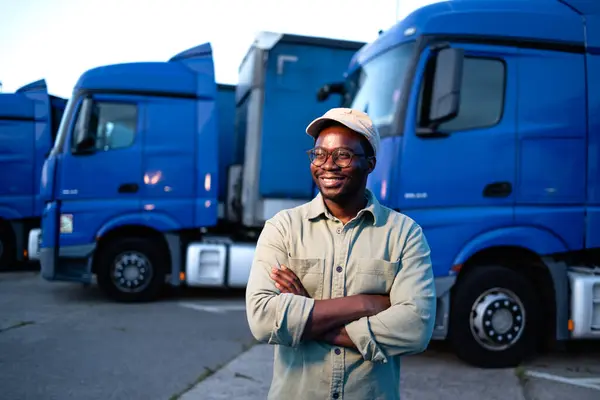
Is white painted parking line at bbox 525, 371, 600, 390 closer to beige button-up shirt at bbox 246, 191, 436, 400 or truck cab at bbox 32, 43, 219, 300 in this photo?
beige button-up shirt at bbox 246, 191, 436, 400

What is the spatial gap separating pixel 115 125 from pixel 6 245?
4421 millimetres

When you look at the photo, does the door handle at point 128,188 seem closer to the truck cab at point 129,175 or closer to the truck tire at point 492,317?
the truck cab at point 129,175

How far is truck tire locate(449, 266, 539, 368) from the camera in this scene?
4.48 metres

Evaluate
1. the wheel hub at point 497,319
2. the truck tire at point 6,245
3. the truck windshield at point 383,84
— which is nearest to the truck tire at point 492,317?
the wheel hub at point 497,319

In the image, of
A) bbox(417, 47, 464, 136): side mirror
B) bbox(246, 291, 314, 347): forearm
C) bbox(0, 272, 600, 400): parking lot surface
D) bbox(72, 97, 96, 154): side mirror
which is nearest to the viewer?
bbox(246, 291, 314, 347): forearm

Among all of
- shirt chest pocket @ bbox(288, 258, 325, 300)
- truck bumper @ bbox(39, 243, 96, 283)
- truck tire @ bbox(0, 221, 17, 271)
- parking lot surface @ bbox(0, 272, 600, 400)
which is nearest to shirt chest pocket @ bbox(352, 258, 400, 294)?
shirt chest pocket @ bbox(288, 258, 325, 300)

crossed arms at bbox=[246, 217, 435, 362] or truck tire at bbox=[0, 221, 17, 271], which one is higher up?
crossed arms at bbox=[246, 217, 435, 362]

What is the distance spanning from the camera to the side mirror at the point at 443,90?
4.12 metres

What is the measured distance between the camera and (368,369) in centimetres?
178

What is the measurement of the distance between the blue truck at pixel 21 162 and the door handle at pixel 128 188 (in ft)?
11.2

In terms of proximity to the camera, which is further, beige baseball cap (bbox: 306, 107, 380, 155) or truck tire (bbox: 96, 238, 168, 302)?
truck tire (bbox: 96, 238, 168, 302)

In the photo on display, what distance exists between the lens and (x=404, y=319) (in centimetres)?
177

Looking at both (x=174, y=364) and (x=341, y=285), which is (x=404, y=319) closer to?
(x=341, y=285)

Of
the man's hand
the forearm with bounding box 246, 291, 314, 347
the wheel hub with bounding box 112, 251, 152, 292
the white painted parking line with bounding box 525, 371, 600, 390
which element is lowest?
the white painted parking line with bounding box 525, 371, 600, 390
